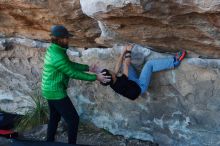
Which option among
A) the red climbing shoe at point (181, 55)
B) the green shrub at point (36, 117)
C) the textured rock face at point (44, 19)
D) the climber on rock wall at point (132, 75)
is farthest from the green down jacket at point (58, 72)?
the green shrub at point (36, 117)

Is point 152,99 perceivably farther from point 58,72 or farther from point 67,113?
point 58,72

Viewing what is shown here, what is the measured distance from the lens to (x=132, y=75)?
5.73 meters

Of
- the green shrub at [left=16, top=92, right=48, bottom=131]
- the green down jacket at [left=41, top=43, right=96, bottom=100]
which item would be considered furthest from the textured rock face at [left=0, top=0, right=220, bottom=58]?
the green shrub at [left=16, top=92, right=48, bottom=131]

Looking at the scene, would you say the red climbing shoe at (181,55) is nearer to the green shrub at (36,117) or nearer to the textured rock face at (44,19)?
the textured rock face at (44,19)

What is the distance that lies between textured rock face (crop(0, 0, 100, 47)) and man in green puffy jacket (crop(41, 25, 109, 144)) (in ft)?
2.21

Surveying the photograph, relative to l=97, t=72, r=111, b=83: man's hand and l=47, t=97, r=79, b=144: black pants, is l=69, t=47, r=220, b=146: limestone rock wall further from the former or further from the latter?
l=47, t=97, r=79, b=144: black pants

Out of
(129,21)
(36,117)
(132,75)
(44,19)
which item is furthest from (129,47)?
(36,117)

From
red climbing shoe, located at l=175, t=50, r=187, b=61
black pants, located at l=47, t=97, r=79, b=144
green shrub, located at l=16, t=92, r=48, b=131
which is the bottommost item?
green shrub, located at l=16, t=92, r=48, b=131

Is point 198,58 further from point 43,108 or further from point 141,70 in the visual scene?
point 43,108

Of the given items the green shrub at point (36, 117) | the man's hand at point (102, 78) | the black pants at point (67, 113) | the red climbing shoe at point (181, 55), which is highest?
the red climbing shoe at point (181, 55)

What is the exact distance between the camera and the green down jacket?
5086 millimetres

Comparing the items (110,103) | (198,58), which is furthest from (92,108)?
(198,58)

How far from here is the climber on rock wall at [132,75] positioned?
5480 mm

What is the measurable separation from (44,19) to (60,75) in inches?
48.5
